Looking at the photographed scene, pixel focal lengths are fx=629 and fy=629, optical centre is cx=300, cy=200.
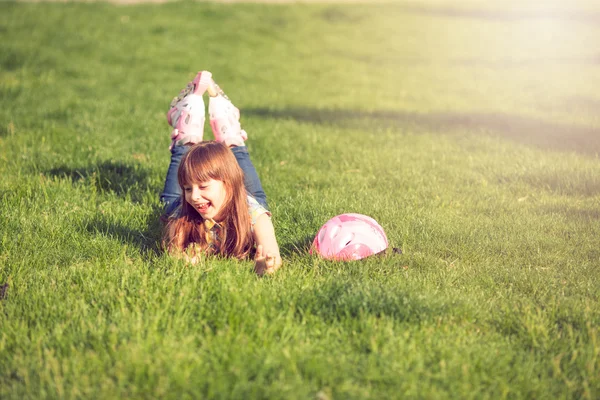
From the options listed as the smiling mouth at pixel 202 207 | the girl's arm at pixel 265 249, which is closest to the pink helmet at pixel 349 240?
the girl's arm at pixel 265 249

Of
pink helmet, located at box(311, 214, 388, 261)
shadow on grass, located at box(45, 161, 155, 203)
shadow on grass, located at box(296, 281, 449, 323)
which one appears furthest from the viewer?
shadow on grass, located at box(45, 161, 155, 203)

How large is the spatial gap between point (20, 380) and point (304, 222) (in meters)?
2.80

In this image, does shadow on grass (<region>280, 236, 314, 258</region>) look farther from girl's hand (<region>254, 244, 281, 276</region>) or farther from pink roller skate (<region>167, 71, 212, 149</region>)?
pink roller skate (<region>167, 71, 212, 149</region>)

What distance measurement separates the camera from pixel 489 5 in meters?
26.0

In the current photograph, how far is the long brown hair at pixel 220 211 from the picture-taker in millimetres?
4309

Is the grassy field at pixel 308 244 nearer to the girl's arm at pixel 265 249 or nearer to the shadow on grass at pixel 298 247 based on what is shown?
the shadow on grass at pixel 298 247

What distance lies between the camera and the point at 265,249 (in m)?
4.36

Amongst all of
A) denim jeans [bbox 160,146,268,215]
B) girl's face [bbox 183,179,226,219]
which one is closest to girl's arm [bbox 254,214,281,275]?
girl's face [bbox 183,179,226,219]

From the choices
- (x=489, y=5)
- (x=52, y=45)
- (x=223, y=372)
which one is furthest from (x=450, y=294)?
(x=489, y=5)

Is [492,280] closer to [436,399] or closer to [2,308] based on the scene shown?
[436,399]

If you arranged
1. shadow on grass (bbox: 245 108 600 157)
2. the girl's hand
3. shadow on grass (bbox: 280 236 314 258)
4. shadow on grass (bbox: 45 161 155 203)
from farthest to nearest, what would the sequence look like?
shadow on grass (bbox: 245 108 600 157)
shadow on grass (bbox: 45 161 155 203)
shadow on grass (bbox: 280 236 314 258)
the girl's hand

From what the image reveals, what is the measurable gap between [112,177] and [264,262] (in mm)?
2838

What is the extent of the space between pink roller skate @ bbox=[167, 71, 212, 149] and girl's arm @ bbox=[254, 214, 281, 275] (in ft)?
4.00

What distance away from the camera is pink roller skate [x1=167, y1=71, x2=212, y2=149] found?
210 inches
